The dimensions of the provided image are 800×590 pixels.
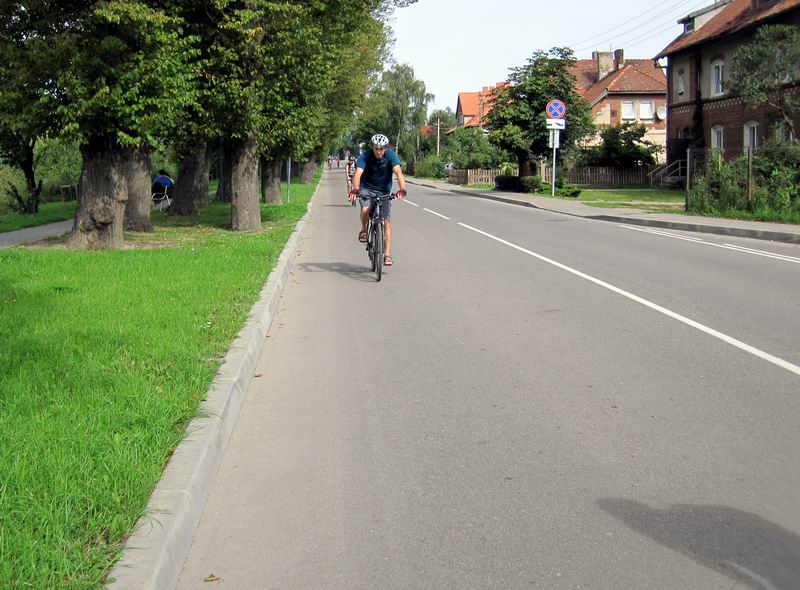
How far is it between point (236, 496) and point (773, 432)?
3.12m

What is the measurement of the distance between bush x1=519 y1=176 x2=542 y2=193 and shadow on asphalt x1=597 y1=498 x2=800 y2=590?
38.9 meters

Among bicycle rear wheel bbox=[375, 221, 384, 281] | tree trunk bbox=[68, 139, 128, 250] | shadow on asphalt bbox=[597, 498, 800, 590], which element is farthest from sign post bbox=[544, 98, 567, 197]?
shadow on asphalt bbox=[597, 498, 800, 590]

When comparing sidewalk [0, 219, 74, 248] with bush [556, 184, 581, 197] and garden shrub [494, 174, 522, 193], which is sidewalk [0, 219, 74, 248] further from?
garden shrub [494, 174, 522, 193]

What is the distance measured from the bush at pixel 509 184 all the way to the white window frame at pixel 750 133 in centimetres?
1043

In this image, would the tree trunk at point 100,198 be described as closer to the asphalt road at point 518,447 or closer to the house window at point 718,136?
the asphalt road at point 518,447

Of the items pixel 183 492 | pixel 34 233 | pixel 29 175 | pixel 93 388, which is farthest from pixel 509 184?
pixel 183 492

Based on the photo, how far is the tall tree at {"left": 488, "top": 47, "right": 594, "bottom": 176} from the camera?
43.5 m

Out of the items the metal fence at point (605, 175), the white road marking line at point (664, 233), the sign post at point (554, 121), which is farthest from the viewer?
the metal fence at point (605, 175)

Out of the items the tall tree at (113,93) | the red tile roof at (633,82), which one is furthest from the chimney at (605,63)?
the tall tree at (113,93)

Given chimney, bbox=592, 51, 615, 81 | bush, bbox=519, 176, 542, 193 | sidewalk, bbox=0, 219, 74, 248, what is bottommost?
sidewalk, bbox=0, 219, 74, 248

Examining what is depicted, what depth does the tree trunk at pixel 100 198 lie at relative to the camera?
1505 cm

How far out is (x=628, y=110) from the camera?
71188 mm

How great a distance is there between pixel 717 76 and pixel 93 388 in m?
41.9

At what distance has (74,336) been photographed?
734 centimetres
